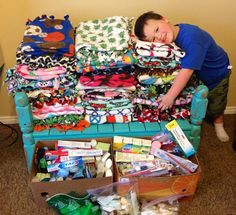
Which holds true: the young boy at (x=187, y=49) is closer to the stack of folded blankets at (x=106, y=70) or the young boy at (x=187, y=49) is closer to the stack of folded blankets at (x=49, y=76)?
the stack of folded blankets at (x=106, y=70)

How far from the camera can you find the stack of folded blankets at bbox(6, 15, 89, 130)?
1.33 metres

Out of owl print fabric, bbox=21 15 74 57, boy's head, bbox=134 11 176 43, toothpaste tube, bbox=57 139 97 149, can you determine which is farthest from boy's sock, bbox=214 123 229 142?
owl print fabric, bbox=21 15 74 57

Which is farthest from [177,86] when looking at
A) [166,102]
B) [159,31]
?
[159,31]

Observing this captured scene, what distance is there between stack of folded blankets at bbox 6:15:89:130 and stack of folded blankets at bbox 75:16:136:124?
0.04 meters

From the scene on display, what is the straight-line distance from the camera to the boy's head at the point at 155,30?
1.41 m

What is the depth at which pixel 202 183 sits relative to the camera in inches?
60.3

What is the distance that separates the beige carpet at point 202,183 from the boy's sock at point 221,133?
28 mm

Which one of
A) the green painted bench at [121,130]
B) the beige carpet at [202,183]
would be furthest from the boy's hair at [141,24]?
the beige carpet at [202,183]

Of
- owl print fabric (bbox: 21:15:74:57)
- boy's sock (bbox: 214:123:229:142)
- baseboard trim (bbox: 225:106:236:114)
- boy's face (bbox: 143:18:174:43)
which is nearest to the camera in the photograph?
owl print fabric (bbox: 21:15:74:57)

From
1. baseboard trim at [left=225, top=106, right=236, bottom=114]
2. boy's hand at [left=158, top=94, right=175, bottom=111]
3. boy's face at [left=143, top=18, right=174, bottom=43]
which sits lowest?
baseboard trim at [left=225, top=106, right=236, bottom=114]

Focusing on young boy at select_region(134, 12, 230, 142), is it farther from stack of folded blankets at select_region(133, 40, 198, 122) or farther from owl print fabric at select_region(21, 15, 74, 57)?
owl print fabric at select_region(21, 15, 74, 57)

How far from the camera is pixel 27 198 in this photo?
57.0 inches

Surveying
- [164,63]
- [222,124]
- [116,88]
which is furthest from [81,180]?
[222,124]

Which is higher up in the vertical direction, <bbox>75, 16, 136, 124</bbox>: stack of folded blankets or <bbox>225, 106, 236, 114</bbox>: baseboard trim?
<bbox>75, 16, 136, 124</bbox>: stack of folded blankets
